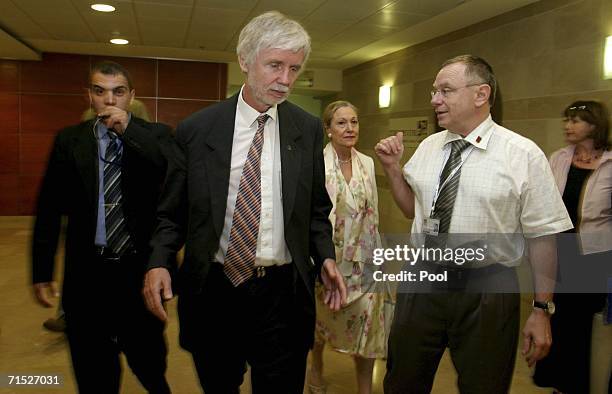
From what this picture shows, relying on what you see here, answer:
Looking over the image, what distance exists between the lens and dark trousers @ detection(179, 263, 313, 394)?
151 centimetres

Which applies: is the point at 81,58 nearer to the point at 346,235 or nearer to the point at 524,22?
the point at 524,22

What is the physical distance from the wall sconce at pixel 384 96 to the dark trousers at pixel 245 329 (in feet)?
19.8

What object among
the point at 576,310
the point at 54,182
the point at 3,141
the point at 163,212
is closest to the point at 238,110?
the point at 163,212

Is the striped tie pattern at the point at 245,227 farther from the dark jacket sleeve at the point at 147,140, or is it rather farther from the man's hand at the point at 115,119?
the man's hand at the point at 115,119

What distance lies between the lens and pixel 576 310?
8.81ft

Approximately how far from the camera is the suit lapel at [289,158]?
1.49m

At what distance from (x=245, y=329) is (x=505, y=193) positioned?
35.0 inches

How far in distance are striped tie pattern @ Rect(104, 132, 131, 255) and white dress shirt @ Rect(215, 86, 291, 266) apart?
0.52 m

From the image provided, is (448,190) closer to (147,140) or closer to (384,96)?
(147,140)

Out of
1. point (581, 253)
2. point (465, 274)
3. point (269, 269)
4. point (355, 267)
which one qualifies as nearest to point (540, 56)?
point (581, 253)

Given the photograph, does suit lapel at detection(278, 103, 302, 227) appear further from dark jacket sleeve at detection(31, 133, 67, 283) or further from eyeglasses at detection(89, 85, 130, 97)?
dark jacket sleeve at detection(31, 133, 67, 283)

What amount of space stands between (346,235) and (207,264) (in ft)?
3.85

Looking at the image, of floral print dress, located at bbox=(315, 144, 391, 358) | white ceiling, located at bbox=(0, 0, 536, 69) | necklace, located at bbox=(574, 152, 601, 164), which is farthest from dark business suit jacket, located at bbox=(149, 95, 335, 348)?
white ceiling, located at bbox=(0, 0, 536, 69)

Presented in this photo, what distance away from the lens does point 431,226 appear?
173cm
